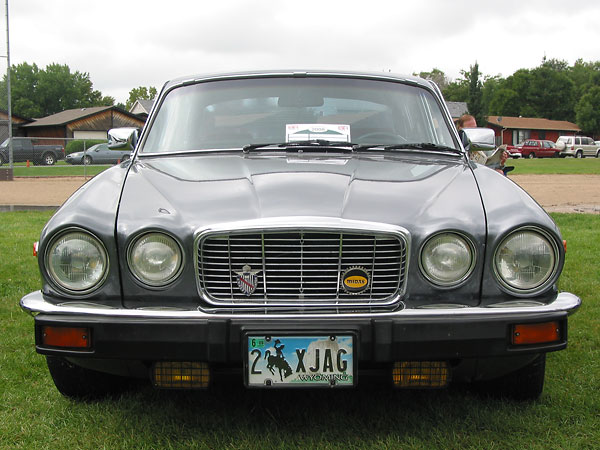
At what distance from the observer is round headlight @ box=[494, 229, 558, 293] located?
2338mm

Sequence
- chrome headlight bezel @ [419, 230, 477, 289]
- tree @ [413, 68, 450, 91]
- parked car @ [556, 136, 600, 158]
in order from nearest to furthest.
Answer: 1. chrome headlight bezel @ [419, 230, 477, 289]
2. parked car @ [556, 136, 600, 158]
3. tree @ [413, 68, 450, 91]

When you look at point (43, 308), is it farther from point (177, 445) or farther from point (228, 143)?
point (228, 143)

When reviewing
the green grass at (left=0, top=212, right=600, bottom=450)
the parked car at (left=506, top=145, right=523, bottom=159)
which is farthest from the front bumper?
the parked car at (left=506, top=145, right=523, bottom=159)

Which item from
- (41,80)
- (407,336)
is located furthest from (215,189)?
(41,80)

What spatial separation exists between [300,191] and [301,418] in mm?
1009

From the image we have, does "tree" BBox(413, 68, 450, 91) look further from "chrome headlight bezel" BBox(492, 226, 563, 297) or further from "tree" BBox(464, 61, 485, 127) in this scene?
"chrome headlight bezel" BBox(492, 226, 563, 297)

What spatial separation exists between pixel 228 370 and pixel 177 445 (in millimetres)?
395

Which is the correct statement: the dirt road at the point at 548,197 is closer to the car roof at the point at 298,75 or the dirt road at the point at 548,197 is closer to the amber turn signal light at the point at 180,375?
the car roof at the point at 298,75

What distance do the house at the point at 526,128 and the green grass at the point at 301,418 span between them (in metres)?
73.3

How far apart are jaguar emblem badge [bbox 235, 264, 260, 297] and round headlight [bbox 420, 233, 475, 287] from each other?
0.62 meters

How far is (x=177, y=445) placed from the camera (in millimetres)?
2475

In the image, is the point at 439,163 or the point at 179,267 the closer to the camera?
the point at 179,267

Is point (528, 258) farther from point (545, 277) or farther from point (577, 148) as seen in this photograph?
point (577, 148)

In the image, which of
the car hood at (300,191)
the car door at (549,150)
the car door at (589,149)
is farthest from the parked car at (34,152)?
the car door at (589,149)
